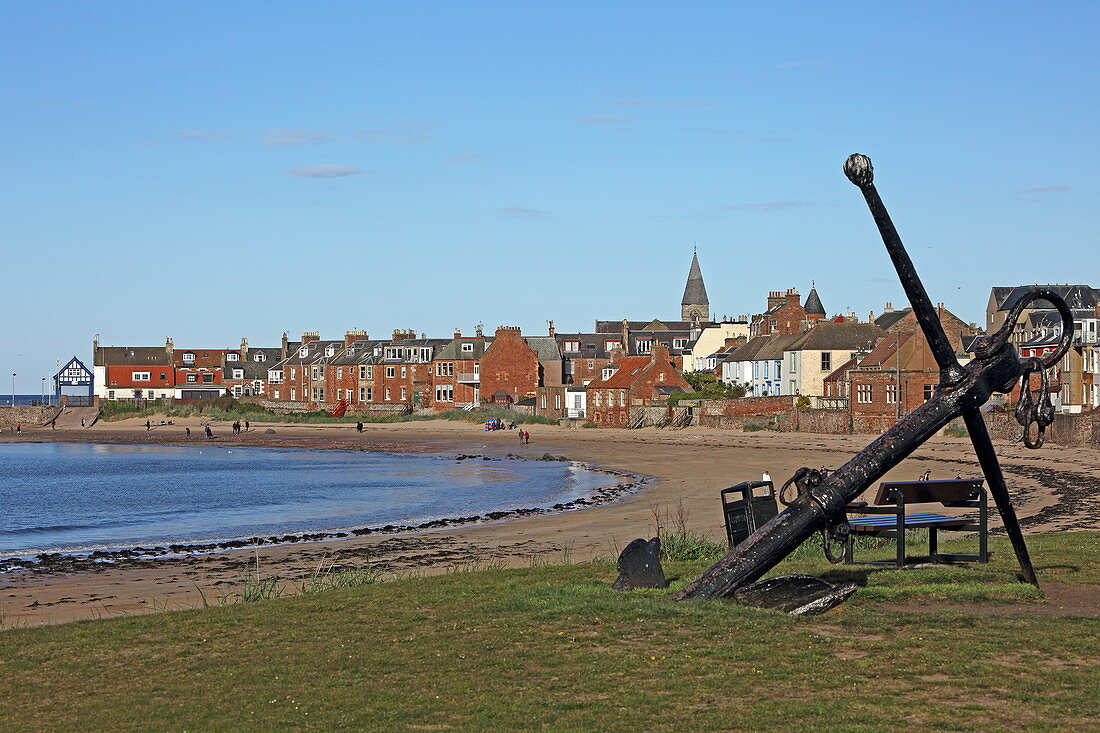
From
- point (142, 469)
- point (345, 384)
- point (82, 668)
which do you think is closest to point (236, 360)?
point (345, 384)

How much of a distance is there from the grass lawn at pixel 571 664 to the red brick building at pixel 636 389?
78043 mm

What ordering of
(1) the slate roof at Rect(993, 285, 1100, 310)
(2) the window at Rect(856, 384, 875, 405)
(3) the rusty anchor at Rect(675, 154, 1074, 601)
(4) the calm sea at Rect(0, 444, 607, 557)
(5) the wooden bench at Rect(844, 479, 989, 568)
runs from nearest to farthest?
(3) the rusty anchor at Rect(675, 154, 1074, 601), (5) the wooden bench at Rect(844, 479, 989, 568), (4) the calm sea at Rect(0, 444, 607, 557), (2) the window at Rect(856, 384, 875, 405), (1) the slate roof at Rect(993, 285, 1100, 310)

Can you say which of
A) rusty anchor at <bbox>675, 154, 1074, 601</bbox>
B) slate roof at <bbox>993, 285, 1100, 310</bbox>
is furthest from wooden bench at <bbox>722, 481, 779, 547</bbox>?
slate roof at <bbox>993, 285, 1100, 310</bbox>

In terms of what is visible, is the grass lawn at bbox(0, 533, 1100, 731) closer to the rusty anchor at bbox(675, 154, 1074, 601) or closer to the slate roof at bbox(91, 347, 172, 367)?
the rusty anchor at bbox(675, 154, 1074, 601)

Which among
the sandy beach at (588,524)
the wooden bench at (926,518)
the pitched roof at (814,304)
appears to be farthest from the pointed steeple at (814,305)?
the wooden bench at (926,518)

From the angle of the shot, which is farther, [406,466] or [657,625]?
[406,466]

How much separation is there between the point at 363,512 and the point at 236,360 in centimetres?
11320

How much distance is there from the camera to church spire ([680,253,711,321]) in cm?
17538

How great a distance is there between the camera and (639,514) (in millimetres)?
35188

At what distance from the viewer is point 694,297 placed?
17650 centimetres

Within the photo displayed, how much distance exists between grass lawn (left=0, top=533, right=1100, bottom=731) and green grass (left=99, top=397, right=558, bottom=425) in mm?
87789

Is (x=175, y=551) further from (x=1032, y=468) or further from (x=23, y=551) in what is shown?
(x=1032, y=468)

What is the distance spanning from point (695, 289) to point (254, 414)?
78.1 metres

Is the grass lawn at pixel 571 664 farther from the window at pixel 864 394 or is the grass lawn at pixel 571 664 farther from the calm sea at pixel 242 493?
the window at pixel 864 394
